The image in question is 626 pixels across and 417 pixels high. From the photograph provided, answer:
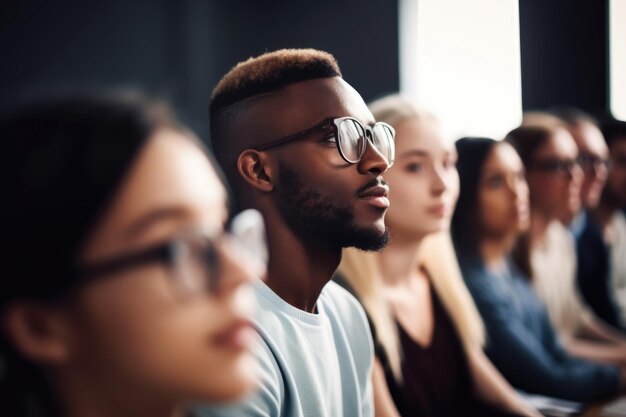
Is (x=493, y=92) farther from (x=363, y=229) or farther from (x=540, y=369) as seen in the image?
(x=363, y=229)

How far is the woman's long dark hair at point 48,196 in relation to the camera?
2.03 ft

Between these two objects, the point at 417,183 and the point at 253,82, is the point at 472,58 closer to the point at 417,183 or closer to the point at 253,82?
the point at 417,183

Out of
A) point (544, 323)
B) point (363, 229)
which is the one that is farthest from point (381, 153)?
point (544, 323)

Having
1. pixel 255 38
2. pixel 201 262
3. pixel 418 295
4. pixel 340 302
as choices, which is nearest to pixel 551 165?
pixel 418 295

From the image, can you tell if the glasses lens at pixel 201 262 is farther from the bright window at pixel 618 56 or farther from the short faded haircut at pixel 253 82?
the bright window at pixel 618 56

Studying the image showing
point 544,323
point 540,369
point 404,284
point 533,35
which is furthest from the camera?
point 533,35

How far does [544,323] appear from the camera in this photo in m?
2.41

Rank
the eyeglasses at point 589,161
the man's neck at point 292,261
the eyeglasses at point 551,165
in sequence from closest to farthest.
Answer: the man's neck at point 292,261 < the eyeglasses at point 551,165 < the eyeglasses at point 589,161

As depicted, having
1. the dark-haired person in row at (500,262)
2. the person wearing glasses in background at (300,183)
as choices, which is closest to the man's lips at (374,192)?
the person wearing glasses in background at (300,183)

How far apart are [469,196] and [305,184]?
3.56ft

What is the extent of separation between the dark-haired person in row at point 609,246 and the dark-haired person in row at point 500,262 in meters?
0.74

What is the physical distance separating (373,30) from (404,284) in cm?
153

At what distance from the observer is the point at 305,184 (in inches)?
43.6

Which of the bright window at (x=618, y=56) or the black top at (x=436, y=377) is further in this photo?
the bright window at (x=618, y=56)
